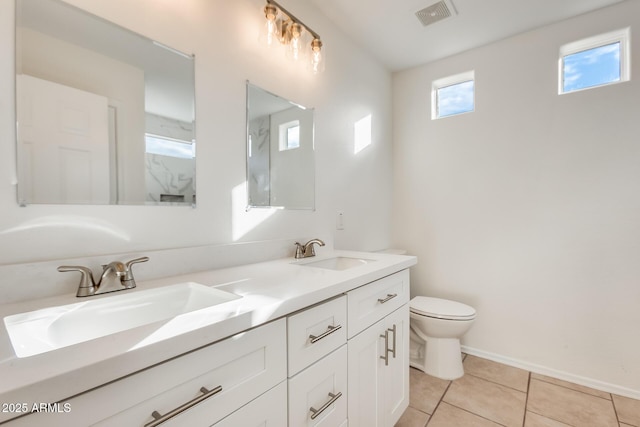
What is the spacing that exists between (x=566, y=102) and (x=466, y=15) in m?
0.91

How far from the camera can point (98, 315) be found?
767mm

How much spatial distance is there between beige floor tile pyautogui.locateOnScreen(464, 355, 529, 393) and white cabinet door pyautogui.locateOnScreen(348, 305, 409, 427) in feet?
2.89

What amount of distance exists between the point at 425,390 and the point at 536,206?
4.96ft

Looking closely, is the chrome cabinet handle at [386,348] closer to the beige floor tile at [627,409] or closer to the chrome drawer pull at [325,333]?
the chrome drawer pull at [325,333]

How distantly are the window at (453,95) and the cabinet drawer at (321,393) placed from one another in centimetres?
223

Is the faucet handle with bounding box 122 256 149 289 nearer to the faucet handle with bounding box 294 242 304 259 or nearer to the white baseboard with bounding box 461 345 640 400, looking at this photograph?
the faucet handle with bounding box 294 242 304 259

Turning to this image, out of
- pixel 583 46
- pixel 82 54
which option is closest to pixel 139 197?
pixel 82 54

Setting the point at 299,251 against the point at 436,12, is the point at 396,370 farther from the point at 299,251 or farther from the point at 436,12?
the point at 436,12

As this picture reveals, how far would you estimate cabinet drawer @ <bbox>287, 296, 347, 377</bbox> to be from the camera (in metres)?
0.82

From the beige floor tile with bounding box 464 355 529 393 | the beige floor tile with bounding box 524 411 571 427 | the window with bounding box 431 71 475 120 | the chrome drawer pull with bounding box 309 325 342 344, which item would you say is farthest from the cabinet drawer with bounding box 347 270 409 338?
the window with bounding box 431 71 475 120

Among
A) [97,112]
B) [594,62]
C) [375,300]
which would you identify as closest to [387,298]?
[375,300]

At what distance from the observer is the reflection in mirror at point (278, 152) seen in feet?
4.69

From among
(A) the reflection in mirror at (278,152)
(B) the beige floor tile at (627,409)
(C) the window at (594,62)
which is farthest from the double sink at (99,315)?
(C) the window at (594,62)

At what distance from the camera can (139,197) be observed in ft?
3.41
